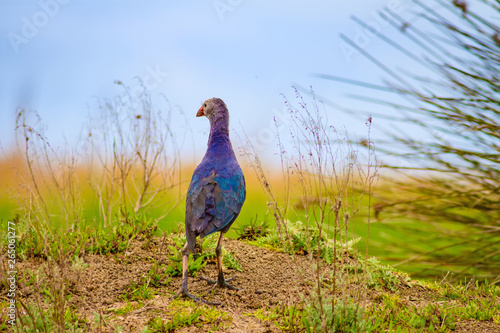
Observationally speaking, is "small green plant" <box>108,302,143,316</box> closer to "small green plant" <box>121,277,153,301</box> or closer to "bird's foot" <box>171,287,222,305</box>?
"small green plant" <box>121,277,153,301</box>

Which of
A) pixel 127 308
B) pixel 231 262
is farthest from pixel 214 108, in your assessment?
pixel 127 308

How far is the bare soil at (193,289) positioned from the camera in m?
3.20

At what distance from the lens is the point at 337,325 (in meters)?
2.94

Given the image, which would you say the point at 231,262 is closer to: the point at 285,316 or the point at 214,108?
the point at 285,316

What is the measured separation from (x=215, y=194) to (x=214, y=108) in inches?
31.9

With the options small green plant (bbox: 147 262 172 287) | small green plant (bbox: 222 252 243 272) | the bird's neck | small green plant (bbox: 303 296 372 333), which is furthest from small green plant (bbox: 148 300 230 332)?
the bird's neck

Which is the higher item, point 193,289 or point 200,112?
point 200,112

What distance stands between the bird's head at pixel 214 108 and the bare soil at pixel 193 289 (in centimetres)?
120

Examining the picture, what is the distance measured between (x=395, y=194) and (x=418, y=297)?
189 centimetres

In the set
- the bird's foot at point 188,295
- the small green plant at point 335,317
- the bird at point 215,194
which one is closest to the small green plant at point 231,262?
the bird at point 215,194

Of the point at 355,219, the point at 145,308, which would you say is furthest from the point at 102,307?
the point at 355,219

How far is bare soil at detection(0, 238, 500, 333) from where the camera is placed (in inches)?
126

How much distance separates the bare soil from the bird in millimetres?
199

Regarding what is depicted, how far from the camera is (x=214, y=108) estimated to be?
3883mm
